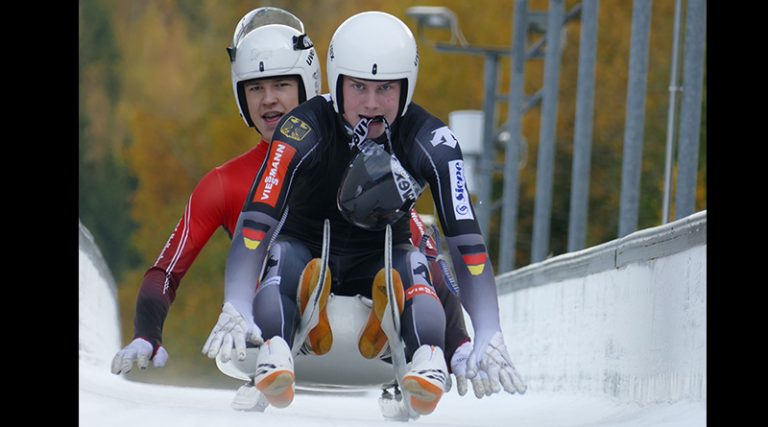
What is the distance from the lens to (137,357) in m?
7.99

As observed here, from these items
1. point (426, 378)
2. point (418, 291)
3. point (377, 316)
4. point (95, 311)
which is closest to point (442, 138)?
point (418, 291)

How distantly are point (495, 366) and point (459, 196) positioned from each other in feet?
2.49

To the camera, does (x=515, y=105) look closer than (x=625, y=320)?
No

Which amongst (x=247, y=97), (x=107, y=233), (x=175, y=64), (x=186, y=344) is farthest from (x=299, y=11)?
(x=247, y=97)

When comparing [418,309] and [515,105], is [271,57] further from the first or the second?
[515,105]

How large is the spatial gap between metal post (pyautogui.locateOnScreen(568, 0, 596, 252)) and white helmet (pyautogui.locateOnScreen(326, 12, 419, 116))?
42.7 feet

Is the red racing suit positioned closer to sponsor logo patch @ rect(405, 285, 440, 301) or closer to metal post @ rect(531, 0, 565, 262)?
sponsor logo patch @ rect(405, 285, 440, 301)

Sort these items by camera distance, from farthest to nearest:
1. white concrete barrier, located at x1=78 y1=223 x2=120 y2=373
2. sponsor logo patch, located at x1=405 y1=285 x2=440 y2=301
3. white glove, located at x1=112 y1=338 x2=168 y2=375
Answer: white concrete barrier, located at x1=78 y1=223 x2=120 y2=373 < white glove, located at x1=112 y1=338 x2=168 y2=375 < sponsor logo patch, located at x1=405 y1=285 x2=440 y2=301

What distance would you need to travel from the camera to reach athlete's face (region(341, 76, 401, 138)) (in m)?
7.75

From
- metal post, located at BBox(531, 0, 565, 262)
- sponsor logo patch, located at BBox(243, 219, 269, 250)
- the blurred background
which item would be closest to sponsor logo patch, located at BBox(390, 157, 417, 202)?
sponsor logo patch, located at BBox(243, 219, 269, 250)

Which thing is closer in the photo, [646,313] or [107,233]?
[646,313]
